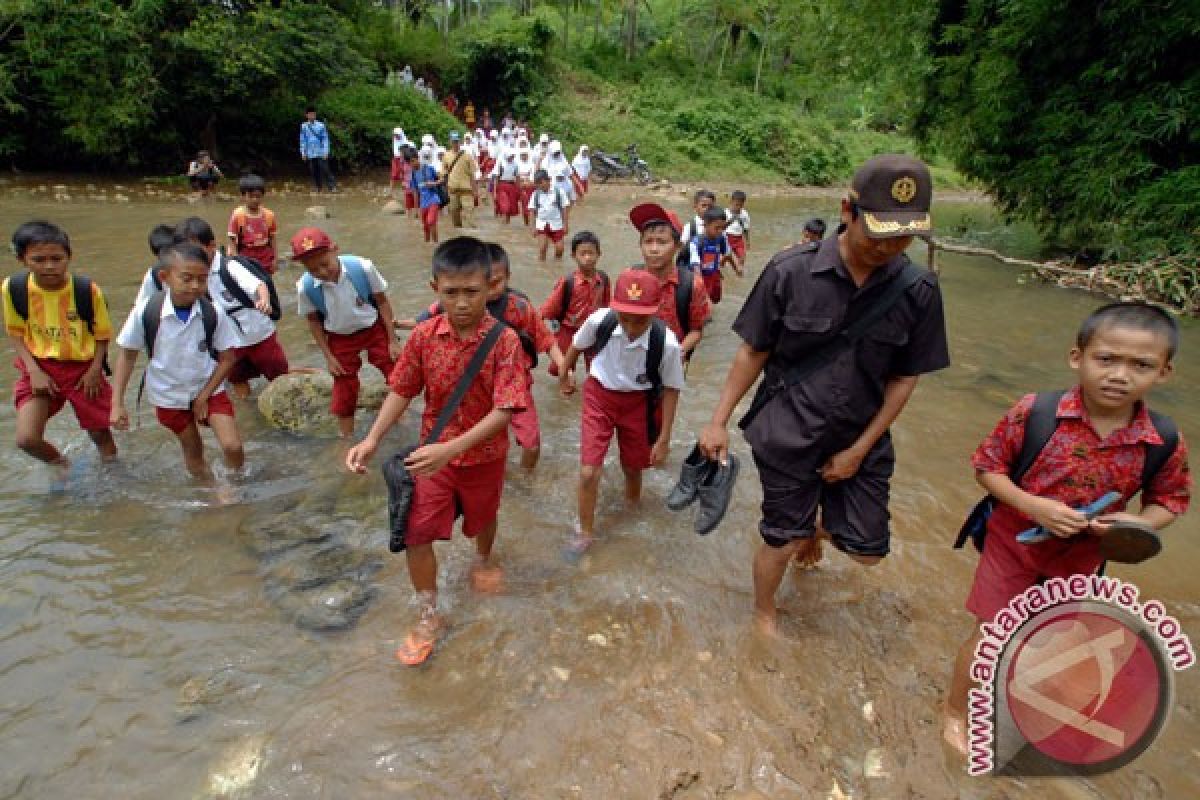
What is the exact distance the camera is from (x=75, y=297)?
3.92 metres

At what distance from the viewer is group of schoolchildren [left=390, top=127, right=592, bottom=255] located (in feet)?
36.0

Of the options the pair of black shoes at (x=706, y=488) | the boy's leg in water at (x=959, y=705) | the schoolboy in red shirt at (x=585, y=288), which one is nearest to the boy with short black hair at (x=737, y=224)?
the schoolboy in red shirt at (x=585, y=288)

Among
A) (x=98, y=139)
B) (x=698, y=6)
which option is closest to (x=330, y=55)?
(x=98, y=139)

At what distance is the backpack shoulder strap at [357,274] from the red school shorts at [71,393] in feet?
5.10

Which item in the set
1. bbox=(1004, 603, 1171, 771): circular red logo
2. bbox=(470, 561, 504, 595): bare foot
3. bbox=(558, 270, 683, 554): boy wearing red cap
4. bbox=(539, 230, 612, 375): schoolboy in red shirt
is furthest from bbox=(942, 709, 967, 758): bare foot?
bbox=(539, 230, 612, 375): schoolboy in red shirt

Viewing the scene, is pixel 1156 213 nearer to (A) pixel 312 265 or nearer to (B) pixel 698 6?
(A) pixel 312 265

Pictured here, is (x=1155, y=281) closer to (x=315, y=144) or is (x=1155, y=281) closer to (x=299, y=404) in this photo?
(x=299, y=404)

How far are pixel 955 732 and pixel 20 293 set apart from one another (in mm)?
5051

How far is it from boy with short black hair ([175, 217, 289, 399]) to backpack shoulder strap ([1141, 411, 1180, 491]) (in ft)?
15.7

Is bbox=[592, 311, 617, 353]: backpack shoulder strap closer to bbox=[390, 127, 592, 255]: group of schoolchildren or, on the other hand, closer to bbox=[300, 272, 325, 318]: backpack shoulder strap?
bbox=[300, 272, 325, 318]: backpack shoulder strap

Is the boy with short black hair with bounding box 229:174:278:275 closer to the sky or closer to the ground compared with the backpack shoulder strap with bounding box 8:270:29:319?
closer to the sky

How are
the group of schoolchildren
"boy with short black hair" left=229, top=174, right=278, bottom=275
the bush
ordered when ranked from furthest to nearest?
the bush < the group of schoolchildren < "boy with short black hair" left=229, top=174, right=278, bottom=275

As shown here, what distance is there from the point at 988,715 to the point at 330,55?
64.1ft

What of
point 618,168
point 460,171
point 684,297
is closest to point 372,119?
point 618,168
